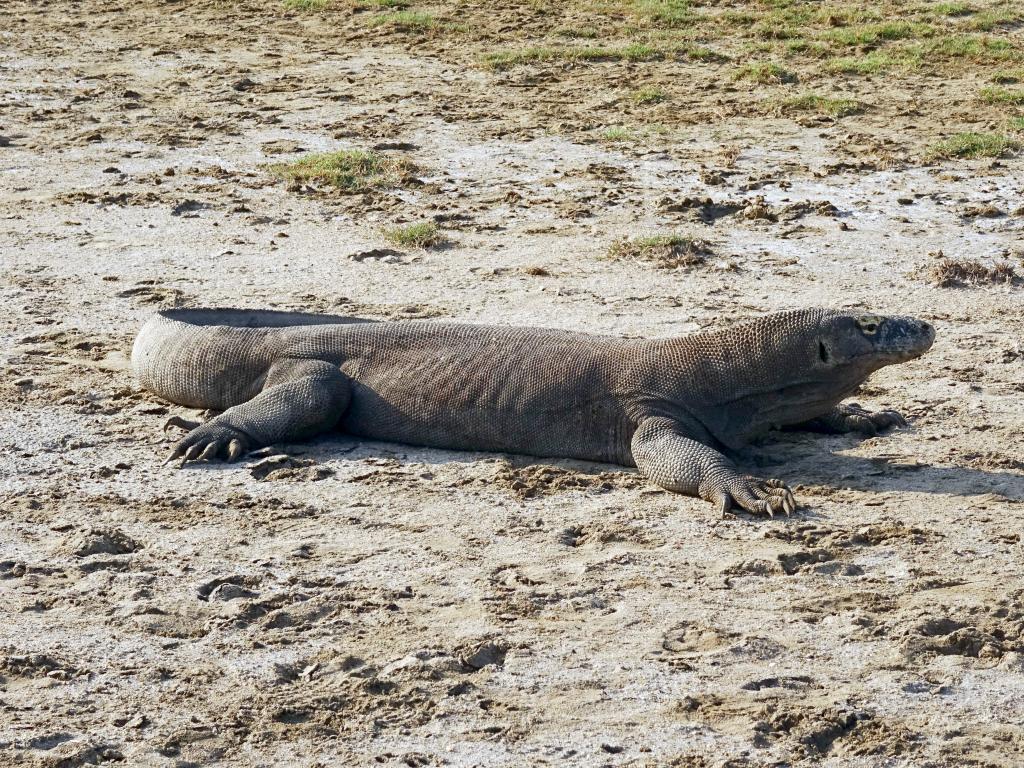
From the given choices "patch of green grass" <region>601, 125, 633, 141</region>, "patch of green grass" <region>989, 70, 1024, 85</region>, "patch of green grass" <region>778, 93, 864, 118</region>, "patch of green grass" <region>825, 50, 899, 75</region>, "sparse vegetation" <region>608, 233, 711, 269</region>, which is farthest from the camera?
"patch of green grass" <region>825, 50, 899, 75</region>

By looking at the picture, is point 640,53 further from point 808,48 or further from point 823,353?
point 823,353

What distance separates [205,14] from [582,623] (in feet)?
44.4

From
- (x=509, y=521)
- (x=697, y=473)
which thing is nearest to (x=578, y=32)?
(x=697, y=473)

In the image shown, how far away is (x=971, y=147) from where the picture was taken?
11.5 meters

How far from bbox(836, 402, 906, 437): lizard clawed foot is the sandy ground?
140 mm

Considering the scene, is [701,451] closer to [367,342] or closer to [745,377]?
[745,377]

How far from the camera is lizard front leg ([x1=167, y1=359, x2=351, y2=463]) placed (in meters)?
6.86

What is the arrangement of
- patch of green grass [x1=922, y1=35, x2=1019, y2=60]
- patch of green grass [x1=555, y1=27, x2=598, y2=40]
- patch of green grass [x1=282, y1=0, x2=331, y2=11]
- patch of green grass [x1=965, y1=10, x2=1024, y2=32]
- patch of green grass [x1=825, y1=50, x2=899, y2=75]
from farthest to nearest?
1. patch of green grass [x1=282, y1=0, x2=331, y2=11]
2. patch of green grass [x1=555, y1=27, x2=598, y2=40]
3. patch of green grass [x1=965, y1=10, x2=1024, y2=32]
4. patch of green grass [x1=922, y1=35, x2=1019, y2=60]
5. patch of green grass [x1=825, y1=50, x2=899, y2=75]

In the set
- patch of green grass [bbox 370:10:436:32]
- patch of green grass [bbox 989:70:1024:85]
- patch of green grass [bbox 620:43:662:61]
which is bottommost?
patch of green grass [bbox 989:70:1024:85]

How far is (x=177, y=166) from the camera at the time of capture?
12047 mm

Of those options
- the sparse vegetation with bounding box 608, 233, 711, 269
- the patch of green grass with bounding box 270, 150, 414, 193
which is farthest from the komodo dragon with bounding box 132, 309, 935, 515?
the patch of green grass with bounding box 270, 150, 414, 193

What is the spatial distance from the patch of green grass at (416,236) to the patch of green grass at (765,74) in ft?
14.6

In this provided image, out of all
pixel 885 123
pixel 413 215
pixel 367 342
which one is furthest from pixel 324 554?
pixel 885 123

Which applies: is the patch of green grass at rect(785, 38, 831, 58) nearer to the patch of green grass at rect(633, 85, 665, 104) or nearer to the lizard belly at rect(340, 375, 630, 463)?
the patch of green grass at rect(633, 85, 665, 104)
